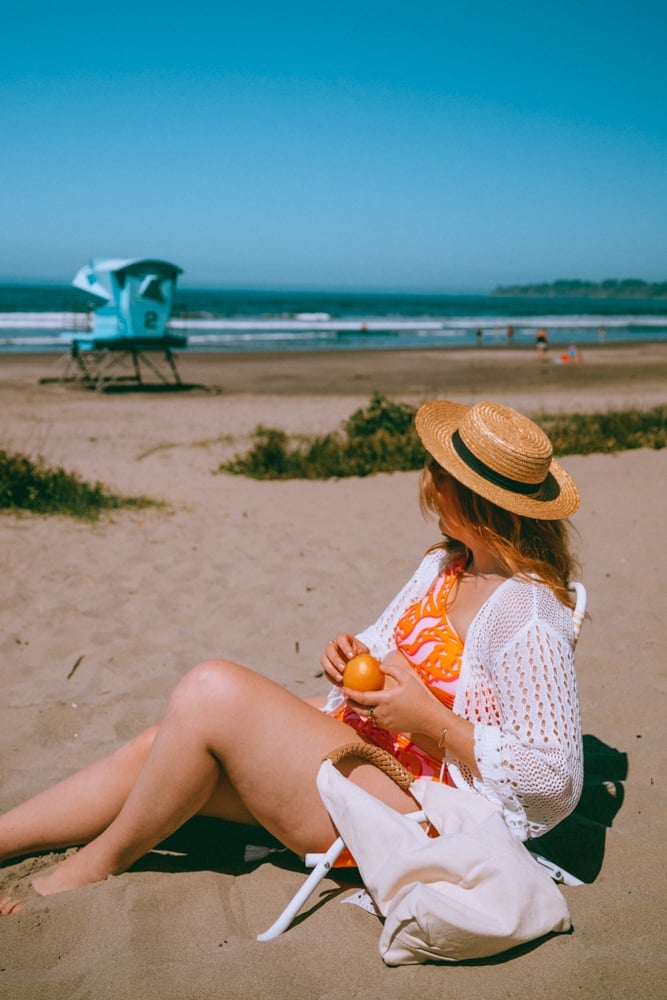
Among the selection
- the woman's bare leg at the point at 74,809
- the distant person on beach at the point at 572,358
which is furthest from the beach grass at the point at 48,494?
the distant person on beach at the point at 572,358

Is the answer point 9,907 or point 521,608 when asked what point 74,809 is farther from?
point 521,608

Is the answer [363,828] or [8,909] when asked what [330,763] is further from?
[8,909]

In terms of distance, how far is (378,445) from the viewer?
813 centimetres

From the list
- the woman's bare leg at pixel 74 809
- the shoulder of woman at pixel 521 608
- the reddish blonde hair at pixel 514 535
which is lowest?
the woman's bare leg at pixel 74 809

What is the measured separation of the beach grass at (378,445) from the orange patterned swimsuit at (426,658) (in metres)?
5.24

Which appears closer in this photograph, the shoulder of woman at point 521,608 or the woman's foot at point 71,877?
the shoulder of woman at point 521,608

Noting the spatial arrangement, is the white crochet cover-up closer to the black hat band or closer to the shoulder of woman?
the shoulder of woman

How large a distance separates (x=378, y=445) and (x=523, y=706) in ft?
20.4

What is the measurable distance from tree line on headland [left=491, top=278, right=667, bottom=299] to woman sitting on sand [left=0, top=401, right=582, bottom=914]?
13086 centimetres

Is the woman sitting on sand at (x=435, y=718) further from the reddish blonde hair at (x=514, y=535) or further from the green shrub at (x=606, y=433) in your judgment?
the green shrub at (x=606, y=433)

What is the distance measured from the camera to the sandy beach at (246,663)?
1.95 m

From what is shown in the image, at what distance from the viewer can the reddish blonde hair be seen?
2223mm

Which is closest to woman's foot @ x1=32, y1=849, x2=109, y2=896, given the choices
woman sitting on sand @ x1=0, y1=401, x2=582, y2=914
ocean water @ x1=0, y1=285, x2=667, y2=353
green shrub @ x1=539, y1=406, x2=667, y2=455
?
woman sitting on sand @ x1=0, y1=401, x2=582, y2=914

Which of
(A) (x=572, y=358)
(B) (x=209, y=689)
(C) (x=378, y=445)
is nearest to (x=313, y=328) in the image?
(A) (x=572, y=358)
